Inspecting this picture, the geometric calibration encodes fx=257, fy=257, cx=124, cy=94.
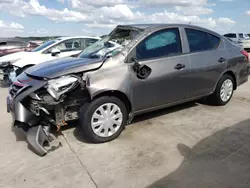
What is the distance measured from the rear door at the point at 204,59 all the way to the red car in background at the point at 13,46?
32.1ft

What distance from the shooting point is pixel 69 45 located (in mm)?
8500

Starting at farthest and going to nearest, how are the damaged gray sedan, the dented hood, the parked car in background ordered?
the parked car in background
the dented hood
the damaged gray sedan

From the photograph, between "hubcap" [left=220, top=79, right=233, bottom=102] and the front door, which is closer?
the front door

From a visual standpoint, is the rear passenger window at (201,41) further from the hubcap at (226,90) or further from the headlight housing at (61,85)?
the headlight housing at (61,85)

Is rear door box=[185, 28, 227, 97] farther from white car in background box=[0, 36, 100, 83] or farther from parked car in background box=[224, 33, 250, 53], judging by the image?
parked car in background box=[224, 33, 250, 53]

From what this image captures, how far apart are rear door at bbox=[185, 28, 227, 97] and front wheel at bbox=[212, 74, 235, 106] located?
0.20 m

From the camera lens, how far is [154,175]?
2.95 m

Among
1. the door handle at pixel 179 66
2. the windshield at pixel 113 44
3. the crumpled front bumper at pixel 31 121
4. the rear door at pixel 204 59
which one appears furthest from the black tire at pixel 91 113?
the rear door at pixel 204 59

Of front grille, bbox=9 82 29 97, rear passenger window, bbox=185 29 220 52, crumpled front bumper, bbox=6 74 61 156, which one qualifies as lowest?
crumpled front bumper, bbox=6 74 61 156

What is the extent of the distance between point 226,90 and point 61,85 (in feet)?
11.3

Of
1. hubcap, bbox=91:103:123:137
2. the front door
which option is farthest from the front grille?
the front door

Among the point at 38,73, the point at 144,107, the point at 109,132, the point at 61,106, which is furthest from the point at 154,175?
the point at 38,73

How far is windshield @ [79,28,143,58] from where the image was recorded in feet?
13.5

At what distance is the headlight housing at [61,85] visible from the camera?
3.58m
